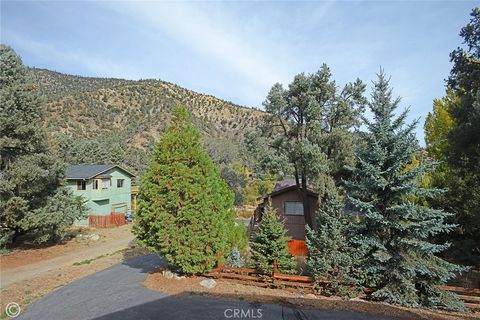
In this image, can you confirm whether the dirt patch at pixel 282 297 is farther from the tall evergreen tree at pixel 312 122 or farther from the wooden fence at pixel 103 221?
the wooden fence at pixel 103 221

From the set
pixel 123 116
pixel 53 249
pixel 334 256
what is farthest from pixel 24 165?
pixel 123 116

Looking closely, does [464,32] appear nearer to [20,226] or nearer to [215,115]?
[20,226]

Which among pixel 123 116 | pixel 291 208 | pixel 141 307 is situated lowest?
pixel 141 307

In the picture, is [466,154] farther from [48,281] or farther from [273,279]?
[48,281]

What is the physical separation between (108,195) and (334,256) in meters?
31.4

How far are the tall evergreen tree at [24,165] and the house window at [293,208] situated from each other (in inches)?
668

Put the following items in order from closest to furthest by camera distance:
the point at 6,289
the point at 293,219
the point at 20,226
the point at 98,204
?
the point at 6,289 → the point at 20,226 → the point at 293,219 → the point at 98,204

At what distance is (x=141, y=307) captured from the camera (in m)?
11.1

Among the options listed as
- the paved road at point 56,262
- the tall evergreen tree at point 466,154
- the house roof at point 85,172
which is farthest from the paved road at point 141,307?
the house roof at point 85,172

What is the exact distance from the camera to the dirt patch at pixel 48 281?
12.6 meters

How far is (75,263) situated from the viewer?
61.8 ft

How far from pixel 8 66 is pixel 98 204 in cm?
1943

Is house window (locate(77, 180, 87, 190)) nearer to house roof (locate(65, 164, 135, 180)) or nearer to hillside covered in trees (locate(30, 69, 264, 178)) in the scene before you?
house roof (locate(65, 164, 135, 180))

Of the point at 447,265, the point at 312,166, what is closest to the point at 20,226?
the point at 312,166
